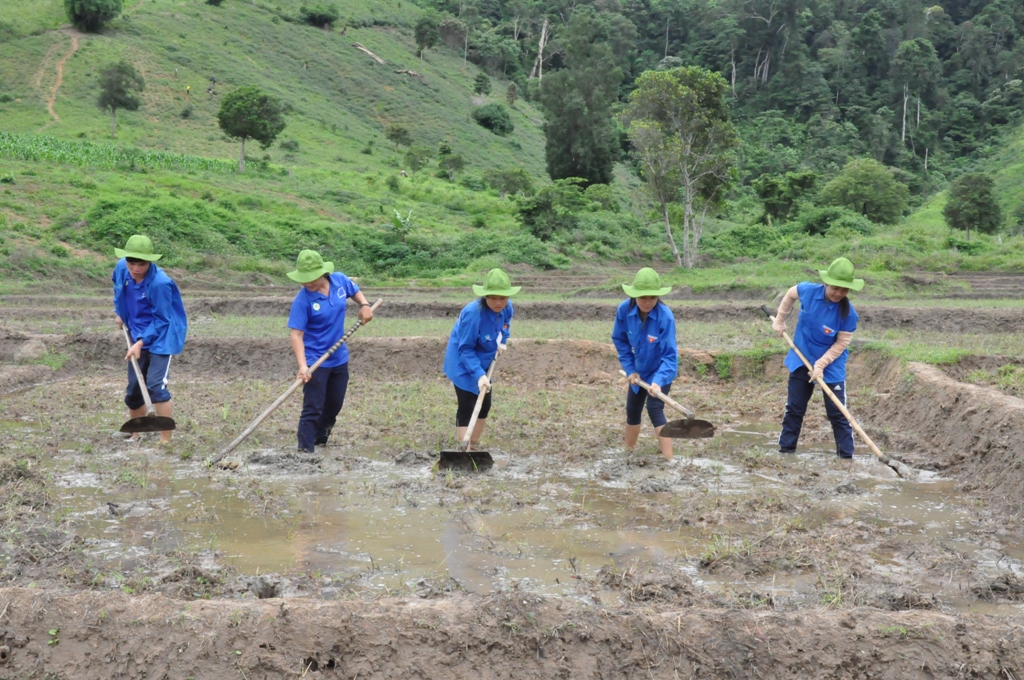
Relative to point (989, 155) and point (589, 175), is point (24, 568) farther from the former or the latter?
point (989, 155)

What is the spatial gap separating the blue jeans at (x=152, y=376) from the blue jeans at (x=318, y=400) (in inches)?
50.9

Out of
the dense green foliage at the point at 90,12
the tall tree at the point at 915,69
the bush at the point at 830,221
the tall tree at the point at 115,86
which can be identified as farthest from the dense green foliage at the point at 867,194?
the dense green foliage at the point at 90,12

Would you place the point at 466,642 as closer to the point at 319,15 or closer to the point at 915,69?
the point at 319,15

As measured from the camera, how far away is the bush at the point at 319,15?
6297 centimetres

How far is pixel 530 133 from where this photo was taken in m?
62.7

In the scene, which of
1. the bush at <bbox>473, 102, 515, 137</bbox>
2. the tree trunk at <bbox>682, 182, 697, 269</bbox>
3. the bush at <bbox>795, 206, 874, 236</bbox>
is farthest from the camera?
the bush at <bbox>473, 102, 515, 137</bbox>

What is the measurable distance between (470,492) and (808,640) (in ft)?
10.1

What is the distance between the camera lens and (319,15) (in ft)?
207

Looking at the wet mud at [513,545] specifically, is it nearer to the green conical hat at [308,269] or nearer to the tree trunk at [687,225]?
the green conical hat at [308,269]

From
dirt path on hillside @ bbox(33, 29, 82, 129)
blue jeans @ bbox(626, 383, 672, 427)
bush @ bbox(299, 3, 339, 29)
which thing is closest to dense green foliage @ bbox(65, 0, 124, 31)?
dirt path on hillside @ bbox(33, 29, 82, 129)

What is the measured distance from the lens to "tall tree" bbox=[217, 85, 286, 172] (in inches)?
1316

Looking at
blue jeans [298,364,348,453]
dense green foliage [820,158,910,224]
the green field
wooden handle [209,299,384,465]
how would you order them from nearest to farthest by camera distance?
wooden handle [209,299,384,465] < blue jeans [298,364,348,453] < the green field < dense green foliage [820,158,910,224]

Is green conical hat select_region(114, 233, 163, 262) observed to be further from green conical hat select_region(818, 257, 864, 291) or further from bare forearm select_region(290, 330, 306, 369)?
green conical hat select_region(818, 257, 864, 291)

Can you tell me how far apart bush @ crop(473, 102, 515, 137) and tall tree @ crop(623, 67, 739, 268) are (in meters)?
33.1
